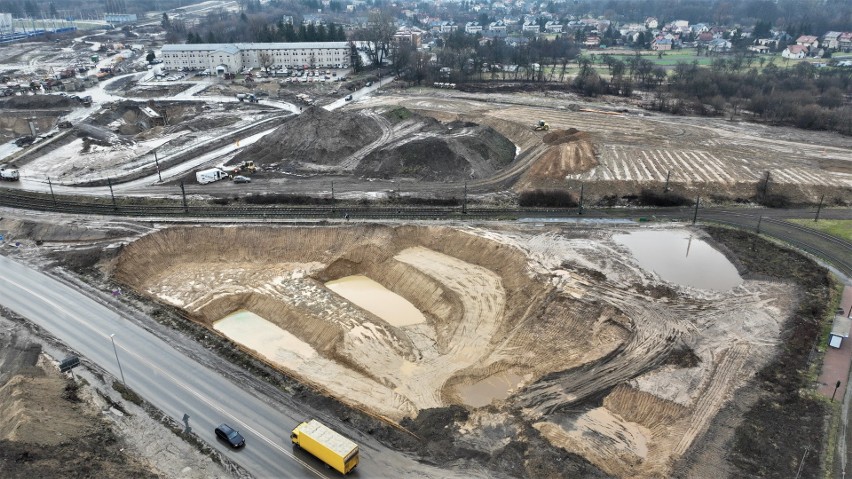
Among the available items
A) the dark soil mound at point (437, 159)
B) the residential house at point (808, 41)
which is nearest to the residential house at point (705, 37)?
the residential house at point (808, 41)

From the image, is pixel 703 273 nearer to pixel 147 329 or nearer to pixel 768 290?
pixel 768 290

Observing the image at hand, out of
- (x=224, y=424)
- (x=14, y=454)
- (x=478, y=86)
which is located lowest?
(x=224, y=424)

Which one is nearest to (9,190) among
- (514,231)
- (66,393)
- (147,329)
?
(147,329)

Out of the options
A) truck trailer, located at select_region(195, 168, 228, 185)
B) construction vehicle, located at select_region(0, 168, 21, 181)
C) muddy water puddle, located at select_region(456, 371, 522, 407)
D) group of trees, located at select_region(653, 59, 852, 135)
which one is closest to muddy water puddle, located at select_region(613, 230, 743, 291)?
muddy water puddle, located at select_region(456, 371, 522, 407)

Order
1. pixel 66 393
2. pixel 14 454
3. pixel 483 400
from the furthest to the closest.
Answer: pixel 483 400, pixel 66 393, pixel 14 454

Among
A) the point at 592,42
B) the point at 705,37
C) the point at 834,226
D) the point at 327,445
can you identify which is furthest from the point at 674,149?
the point at 705,37

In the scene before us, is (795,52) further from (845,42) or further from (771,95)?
(771,95)

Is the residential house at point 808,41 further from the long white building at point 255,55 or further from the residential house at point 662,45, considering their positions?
the long white building at point 255,55
